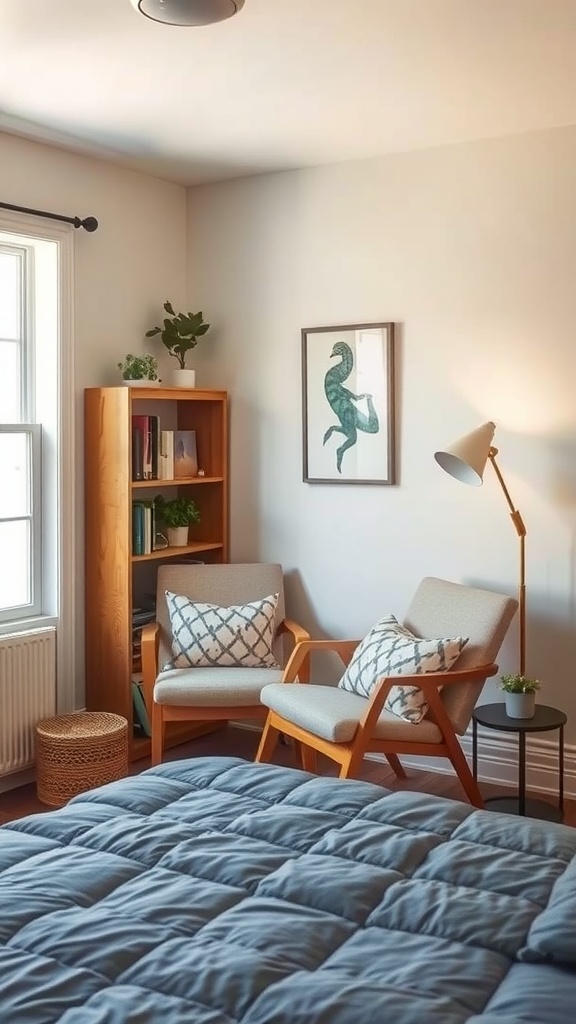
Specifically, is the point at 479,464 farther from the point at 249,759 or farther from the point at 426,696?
the point at 249,759

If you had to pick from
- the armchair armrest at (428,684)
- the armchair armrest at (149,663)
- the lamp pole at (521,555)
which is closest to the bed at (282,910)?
the armchair armrest at (428,684)

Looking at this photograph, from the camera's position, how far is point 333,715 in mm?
3664

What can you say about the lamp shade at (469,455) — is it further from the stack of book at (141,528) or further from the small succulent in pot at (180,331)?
the small succulent in pot at (180,331)

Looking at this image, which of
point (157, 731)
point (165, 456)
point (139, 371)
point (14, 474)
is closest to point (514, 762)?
point (157, 731)

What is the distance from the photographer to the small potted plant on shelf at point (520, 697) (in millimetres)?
3781

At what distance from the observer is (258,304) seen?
4.88 meters

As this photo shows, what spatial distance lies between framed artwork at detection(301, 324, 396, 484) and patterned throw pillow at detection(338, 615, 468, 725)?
2.68ft

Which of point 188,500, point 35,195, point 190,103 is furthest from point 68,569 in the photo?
point 190,103

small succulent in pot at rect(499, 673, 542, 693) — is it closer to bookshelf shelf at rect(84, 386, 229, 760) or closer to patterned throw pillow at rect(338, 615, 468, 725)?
patterned throw pillow at rect(338, 615, 468, 725)

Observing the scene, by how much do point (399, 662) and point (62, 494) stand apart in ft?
5.23

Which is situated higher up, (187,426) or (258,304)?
(258,304)

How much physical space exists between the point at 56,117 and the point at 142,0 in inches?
55.3

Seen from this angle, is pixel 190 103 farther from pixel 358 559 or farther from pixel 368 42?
pixel 358 559

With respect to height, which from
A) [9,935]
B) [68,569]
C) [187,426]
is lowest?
[9,935]
